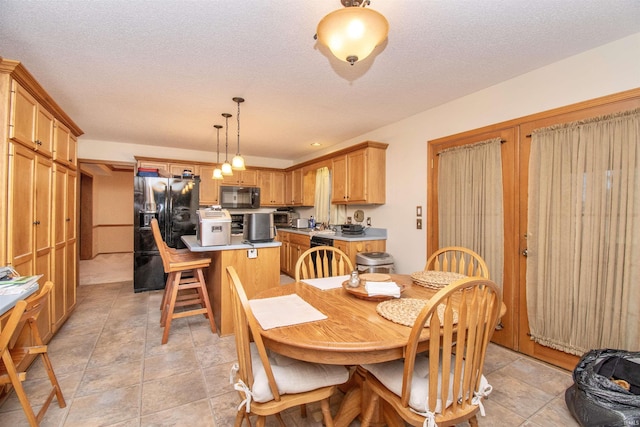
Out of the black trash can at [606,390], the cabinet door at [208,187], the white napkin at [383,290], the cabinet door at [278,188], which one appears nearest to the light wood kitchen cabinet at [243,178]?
the cabinet door at [208,187]

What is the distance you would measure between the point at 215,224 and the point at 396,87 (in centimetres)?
215

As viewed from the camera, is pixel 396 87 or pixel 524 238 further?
pixel 396 87

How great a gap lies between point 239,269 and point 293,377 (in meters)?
1.72

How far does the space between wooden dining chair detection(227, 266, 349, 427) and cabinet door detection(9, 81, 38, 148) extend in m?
1.89

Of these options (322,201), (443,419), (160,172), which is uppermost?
(160,172)

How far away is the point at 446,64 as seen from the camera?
2215 millimetres

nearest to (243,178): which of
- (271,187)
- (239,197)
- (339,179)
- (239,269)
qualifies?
(239,197)

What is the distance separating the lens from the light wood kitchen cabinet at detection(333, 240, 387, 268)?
3.63m

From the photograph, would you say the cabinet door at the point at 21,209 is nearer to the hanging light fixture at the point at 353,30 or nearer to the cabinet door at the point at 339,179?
the hanging light fixture at the point at 353,30

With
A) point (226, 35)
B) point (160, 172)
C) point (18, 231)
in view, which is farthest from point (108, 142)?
point (226, 35)

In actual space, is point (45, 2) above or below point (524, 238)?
above

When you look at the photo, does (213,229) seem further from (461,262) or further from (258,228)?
(461,262)

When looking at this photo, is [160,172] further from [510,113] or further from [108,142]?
[510,113]

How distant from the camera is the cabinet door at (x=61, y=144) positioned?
255 cm
